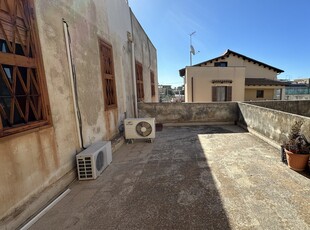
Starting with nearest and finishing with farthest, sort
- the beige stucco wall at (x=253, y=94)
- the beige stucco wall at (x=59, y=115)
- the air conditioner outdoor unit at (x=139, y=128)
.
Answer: the beige stucco wall at (x=59, y=115), the air conditioner outdoor unit at (x=139, y=128), the beige stucco wall at (x=253, y=94)

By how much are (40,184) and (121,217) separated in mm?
1164

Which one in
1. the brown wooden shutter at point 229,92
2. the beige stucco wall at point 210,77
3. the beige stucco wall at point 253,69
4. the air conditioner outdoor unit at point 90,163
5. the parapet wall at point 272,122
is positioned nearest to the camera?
the air conditioner outdoor unit at point 90,163

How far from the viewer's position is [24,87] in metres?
2.07

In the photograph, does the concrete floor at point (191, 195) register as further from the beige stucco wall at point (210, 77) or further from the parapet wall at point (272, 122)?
the beige stucco wall at point (210, 77)

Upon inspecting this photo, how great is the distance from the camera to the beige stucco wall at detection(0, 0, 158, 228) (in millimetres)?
1832

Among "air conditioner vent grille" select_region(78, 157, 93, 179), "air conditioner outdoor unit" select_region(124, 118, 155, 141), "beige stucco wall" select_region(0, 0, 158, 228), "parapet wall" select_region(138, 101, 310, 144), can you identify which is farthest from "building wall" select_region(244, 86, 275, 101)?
"air conditioner vent grille" select_region(78, 157, 93, 179)

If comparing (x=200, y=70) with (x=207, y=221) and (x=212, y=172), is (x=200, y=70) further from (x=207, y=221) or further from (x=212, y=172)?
(x=207, y=221)

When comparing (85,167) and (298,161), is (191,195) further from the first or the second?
(298,161)

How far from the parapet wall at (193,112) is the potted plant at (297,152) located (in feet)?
12.8

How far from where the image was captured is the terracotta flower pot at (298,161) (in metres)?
2.85

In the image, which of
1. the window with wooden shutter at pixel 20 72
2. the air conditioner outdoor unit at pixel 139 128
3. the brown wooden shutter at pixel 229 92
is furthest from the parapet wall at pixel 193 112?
the brown wooden shutter at pixel 229 92

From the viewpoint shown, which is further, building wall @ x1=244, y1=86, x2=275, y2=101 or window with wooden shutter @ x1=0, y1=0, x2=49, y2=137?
building wall @ x1=244, y1=86, x2=275, y2=101

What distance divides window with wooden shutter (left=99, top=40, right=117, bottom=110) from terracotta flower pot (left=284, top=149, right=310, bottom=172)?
3.92m

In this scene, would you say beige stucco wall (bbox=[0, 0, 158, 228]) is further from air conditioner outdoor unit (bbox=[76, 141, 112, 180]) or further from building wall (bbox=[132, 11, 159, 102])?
building wall (bbox=[132, 11, 159, 102])
